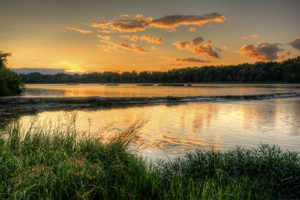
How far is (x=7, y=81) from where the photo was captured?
36.1 metres

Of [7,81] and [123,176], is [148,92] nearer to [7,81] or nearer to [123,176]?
[7,81]

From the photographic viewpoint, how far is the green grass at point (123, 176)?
4.52 metres

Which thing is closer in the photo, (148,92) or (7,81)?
(7,81)

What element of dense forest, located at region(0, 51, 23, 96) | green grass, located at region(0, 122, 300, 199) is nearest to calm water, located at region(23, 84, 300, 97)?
dense forest, located at region(0, 51, 23, 96)

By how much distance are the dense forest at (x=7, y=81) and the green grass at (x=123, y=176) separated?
98.4 feet

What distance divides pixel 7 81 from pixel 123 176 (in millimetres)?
36364

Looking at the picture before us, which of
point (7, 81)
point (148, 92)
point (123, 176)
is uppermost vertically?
point (7, 81)

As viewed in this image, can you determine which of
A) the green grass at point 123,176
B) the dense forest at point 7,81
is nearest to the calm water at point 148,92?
the dense forest at point 7,81

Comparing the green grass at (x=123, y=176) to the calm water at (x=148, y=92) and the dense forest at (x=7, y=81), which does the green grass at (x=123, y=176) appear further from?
the calm water at (x=148, y=92)

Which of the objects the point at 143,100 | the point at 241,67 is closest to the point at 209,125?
the point at 143,100

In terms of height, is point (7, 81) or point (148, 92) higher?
point (7, 81)

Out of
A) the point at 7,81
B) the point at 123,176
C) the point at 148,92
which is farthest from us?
the point at 148,92

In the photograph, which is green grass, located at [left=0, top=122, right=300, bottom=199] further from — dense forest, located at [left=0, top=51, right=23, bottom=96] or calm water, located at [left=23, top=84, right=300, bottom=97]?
calm water, located at [left=23, top=84, right=300, bottom=97]

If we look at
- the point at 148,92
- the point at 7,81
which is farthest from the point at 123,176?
the point at 148,92
